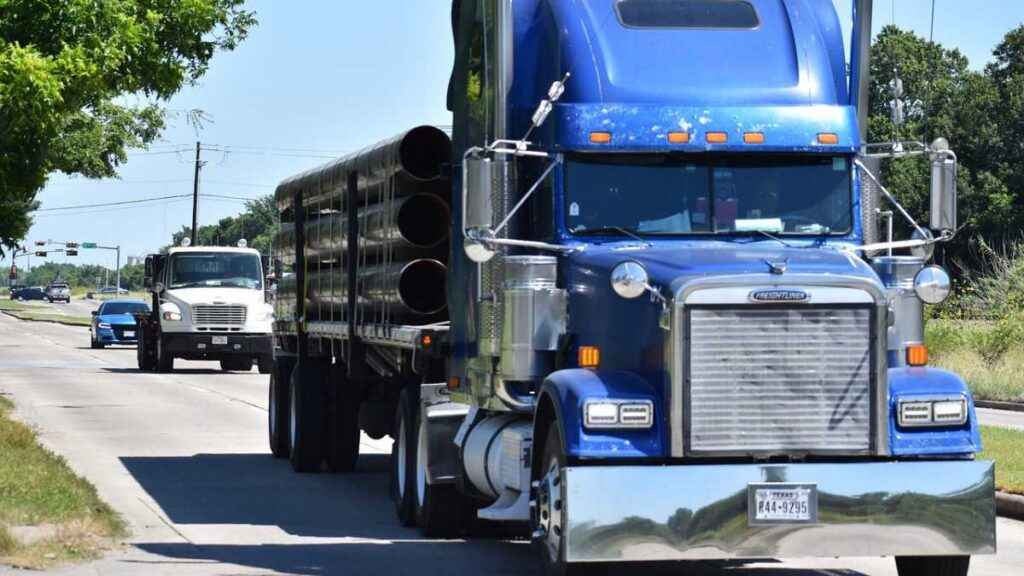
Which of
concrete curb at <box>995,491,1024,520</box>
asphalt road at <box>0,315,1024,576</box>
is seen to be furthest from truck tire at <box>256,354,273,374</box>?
concrete curb at <box>995,491,1024,520</box>

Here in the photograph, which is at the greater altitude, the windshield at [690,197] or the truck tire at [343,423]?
the windshield at [690,197]

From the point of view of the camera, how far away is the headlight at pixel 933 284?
10.8m

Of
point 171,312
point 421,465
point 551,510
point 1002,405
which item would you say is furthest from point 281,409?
point 171,312

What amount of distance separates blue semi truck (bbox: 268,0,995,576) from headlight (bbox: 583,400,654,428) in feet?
0.04

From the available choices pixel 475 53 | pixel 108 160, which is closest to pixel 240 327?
pixel 108 160

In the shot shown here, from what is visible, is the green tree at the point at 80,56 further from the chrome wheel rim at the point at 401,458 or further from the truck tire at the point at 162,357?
the truck tire at the point at 162,357

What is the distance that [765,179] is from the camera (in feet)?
37.8

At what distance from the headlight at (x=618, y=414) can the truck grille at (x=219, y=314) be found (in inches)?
1230

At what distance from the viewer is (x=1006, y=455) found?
61.2 feet

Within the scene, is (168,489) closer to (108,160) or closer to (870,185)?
(870,185)

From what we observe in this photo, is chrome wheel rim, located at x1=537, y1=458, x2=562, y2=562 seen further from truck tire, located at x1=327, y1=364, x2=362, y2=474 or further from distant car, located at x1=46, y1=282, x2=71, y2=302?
distant car, located at x1=46, y1=282, x2=71, y2=302

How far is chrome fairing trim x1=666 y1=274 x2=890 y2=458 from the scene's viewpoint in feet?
32.7

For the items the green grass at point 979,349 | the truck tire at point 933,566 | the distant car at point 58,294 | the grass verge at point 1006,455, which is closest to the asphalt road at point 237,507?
the truck tire at point 933,566

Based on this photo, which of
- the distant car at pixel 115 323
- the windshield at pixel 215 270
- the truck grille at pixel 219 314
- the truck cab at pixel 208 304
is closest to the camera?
the truck grille at pixel 219 314
